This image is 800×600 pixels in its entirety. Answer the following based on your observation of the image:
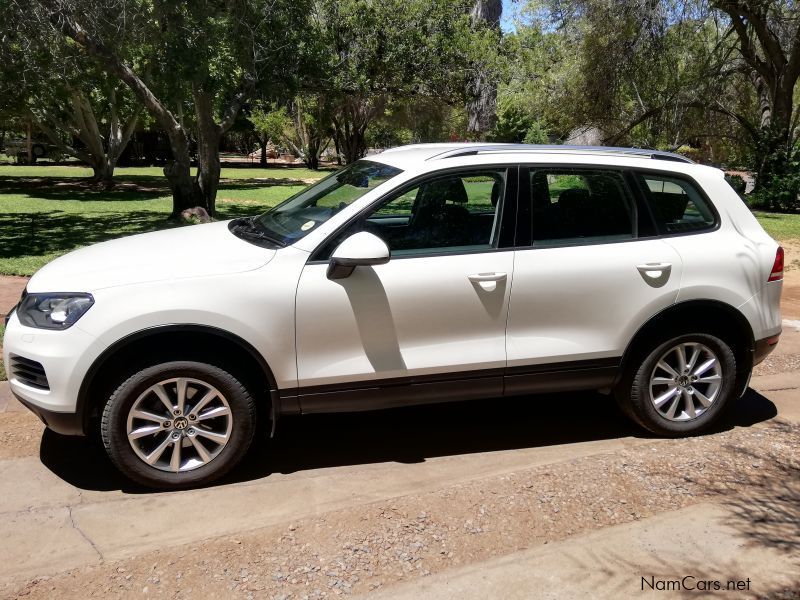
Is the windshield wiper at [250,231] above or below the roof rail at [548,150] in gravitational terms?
below

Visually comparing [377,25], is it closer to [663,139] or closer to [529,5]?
[529,5]

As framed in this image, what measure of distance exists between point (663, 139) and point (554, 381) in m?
19.1

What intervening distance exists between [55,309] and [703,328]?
3.77 meters

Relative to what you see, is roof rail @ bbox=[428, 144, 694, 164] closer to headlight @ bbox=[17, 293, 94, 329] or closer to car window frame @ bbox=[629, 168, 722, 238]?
car window frame @ bbox=[629, 168, 722, 238]

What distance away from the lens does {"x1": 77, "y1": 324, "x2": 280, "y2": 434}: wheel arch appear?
3.74 metres

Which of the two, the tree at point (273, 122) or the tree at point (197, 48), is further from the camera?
the tree at point (273, 122)

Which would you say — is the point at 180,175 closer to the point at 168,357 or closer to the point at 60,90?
the point at 60,90

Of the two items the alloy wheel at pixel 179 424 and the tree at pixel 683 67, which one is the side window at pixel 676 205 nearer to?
the alloy wheel at pixel 179 424

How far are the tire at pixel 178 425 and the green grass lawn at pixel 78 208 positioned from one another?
251 inches

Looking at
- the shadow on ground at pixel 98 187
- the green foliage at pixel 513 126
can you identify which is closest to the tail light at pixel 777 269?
the shadow on ground at pixel 98 187

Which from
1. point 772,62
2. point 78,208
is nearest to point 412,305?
point 78,208

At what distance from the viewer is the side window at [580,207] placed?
4.43 metres

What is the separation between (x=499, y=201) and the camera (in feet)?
14.5

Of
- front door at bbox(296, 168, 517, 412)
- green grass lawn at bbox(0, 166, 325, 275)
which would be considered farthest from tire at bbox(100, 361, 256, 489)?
green grass lawn at bbox(0, 166, 325, 275)
